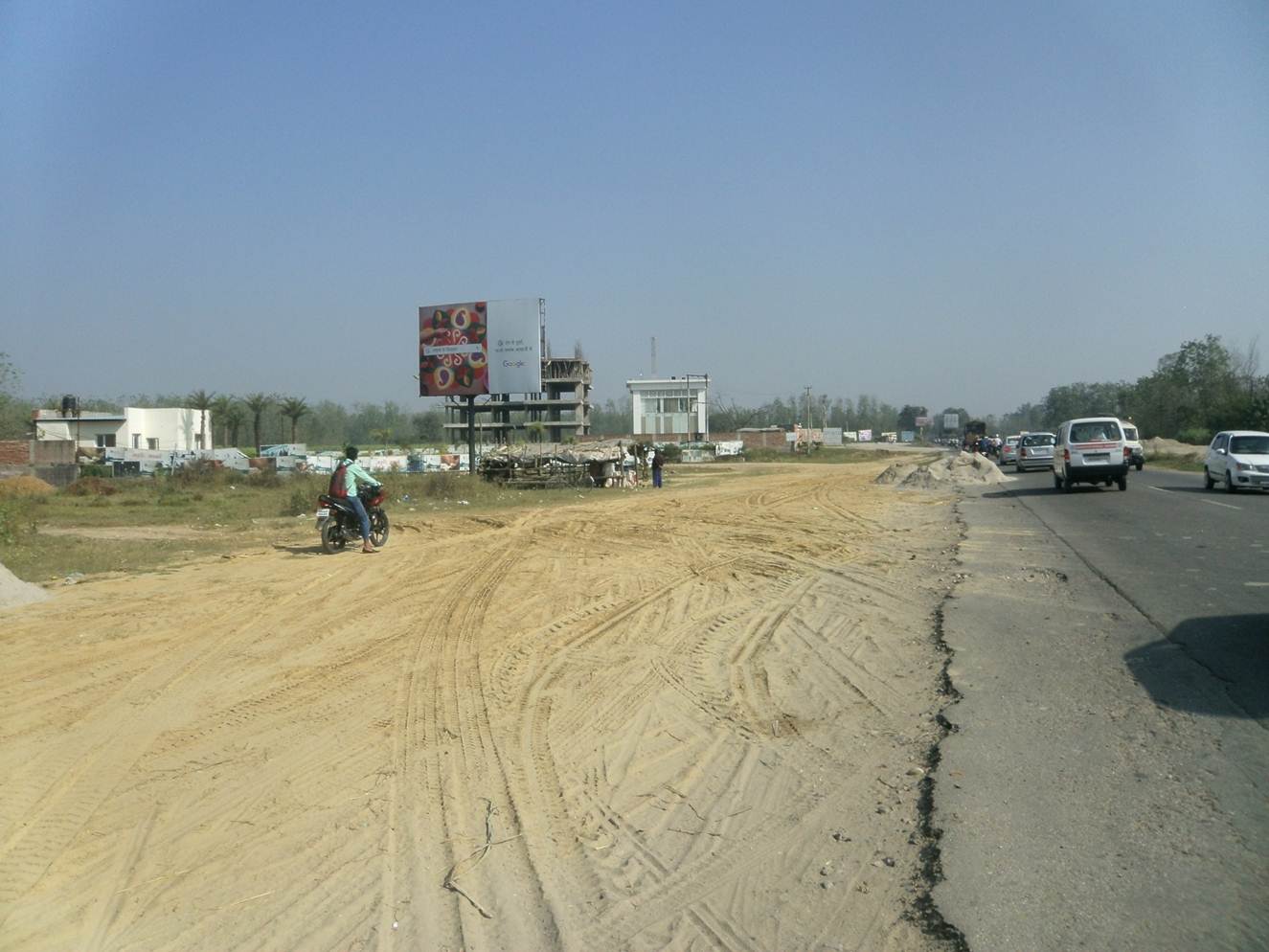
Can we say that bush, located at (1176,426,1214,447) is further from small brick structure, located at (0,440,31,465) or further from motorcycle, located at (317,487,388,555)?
small brick structure, located at (0,440,31,465)

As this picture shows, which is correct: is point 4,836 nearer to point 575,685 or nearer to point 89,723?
point 89,723

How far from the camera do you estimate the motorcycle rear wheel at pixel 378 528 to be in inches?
722

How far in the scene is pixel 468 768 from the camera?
20.2ft

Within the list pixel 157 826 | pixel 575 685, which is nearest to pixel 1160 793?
pixel 575 685

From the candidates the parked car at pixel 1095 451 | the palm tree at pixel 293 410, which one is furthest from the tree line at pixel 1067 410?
the parked car at pixel 1095 451

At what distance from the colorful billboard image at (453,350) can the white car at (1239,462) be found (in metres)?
26.7

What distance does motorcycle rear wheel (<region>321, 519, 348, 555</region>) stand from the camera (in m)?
17.7

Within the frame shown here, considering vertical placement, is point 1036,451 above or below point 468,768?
above

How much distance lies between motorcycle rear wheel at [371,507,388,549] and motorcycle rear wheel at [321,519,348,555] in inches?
23.3

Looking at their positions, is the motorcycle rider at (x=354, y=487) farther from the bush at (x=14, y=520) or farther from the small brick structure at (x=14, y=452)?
the small brick structure at (x=14, y=452)

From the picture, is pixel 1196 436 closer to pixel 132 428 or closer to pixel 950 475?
pixel 950 475

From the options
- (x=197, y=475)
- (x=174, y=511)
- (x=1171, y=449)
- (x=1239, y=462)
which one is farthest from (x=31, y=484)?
(x=1171, y=449)

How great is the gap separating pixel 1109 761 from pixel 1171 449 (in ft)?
201

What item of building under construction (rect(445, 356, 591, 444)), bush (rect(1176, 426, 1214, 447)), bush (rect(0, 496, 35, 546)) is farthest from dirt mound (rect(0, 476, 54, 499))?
bush (rect(1176, 426, 1214, 447))
